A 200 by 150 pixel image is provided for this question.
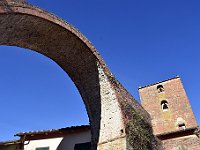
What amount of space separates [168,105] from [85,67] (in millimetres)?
13433

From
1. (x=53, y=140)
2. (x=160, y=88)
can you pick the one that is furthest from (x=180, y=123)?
(x=53, y=140)

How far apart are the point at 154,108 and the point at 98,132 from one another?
13.6 metres

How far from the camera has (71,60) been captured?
30.5 ft

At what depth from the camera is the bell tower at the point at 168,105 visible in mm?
19969

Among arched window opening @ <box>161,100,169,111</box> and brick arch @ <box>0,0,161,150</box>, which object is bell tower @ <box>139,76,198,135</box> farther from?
brick arch @ <box>0,0,161,150</box>

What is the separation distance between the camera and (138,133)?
8688 millimetres

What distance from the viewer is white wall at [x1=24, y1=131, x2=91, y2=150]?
1165 cm

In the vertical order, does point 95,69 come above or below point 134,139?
above

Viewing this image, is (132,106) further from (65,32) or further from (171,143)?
(65,32)

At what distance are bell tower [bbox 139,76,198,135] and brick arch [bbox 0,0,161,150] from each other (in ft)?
35.2

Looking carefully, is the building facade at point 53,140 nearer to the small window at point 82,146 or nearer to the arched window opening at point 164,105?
the small window at point 82,146

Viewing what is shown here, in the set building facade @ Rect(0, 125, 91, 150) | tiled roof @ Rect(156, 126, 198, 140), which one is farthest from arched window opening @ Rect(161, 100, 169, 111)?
building facade @ Rect(0, 125, 91, 150)

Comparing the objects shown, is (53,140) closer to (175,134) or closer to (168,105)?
(175,134)

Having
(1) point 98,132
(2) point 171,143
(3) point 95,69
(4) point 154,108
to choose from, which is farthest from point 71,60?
(4) point 154,108
